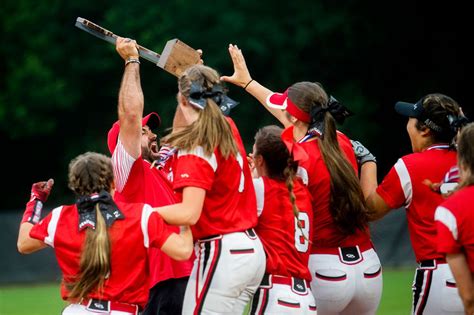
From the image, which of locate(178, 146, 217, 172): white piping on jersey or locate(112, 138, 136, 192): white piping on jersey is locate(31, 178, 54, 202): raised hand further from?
locate(178, 146, 217, 172): white piping on jersey

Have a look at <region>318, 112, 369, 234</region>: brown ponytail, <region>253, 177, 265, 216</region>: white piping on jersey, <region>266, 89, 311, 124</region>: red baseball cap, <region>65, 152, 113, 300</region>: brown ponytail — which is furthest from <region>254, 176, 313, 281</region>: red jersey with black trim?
<region>65, 152, 113, 300</region>: brown ponytail

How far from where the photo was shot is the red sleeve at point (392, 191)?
6828 mm

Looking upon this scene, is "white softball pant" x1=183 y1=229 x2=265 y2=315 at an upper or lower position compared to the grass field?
lower

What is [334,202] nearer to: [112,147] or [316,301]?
[316,301]

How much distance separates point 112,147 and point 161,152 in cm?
51

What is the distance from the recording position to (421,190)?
6758 millimetres

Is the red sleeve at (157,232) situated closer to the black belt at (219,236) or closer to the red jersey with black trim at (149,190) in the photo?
the black belt at (219,236)

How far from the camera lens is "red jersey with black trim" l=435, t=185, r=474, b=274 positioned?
18.2ft

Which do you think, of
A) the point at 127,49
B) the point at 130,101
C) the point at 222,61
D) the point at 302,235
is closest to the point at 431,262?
the point at 302,235

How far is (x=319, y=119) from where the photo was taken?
6.90m

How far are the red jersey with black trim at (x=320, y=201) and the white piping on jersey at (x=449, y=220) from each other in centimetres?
131

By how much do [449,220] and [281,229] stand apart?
125 cm

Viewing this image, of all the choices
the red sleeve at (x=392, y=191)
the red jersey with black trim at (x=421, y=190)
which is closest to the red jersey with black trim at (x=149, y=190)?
the red sleeve at (x=392, y=191)

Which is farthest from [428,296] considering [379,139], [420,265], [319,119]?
[379,139]
